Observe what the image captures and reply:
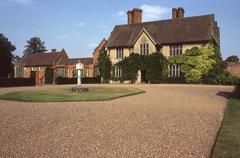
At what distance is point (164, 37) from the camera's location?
44562mm

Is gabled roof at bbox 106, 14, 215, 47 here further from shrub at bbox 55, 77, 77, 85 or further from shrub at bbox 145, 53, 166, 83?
shrub at bbox 55, 77, 77, 85

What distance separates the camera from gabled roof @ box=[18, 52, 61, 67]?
63875 millimetres

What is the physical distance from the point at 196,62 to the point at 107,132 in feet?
108

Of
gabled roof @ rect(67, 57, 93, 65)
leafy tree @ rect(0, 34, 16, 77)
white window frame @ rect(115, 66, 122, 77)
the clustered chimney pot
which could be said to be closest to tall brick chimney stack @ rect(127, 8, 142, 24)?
the clustered chimney pot

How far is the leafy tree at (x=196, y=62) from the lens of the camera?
131 feet

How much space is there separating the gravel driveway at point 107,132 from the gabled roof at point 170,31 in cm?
2934

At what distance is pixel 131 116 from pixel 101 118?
4.53ft

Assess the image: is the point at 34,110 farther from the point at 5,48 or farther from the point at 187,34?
the point at 5,48

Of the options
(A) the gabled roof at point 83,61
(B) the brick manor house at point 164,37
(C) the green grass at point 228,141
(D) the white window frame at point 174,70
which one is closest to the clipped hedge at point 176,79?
(D) the white window frame at point 174,70

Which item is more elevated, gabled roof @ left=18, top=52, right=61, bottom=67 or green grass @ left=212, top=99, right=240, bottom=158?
gabled roof @ left=18, top=52, right=61, bottom=67

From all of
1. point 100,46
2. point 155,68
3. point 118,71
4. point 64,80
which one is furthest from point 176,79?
point 100,46

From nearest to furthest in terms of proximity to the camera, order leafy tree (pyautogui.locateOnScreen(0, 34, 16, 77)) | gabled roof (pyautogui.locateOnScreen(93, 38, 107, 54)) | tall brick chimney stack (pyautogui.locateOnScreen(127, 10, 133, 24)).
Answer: tall brick chimney stack (pyautogui.locateOnScreen(127, 10, 133, 24)) < gabled roof (pyautogui.locateOnScreen(93, 38, 107, 54)) < leafy tree (pyautogui.locateOnScreen(0, 34, 16, 77))

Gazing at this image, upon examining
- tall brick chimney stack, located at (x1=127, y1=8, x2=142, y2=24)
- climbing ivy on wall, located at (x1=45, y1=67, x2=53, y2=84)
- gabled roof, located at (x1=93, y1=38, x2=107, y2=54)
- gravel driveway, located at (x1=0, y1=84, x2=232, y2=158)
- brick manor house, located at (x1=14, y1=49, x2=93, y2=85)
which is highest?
tall brick chimney stack, located at (x1=127, y1=8, x2=142, y2=24)

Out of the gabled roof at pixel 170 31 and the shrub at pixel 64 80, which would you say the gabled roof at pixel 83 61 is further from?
the shrub at pixel 64 80
